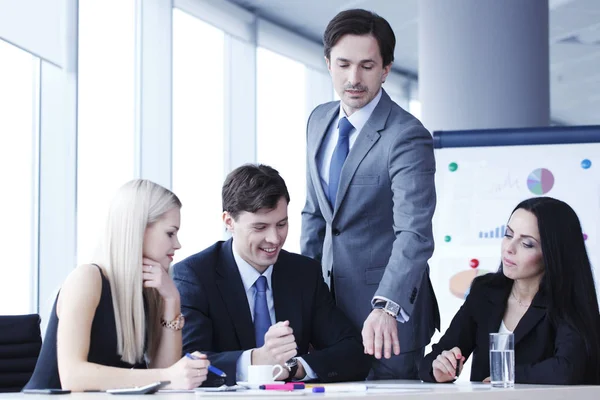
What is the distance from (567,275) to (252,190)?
1038 mm

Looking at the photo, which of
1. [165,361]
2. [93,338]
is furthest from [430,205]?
[93,338]

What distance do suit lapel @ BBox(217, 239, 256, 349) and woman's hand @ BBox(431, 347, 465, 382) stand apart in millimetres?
561

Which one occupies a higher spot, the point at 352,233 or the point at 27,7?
the point at 27,7

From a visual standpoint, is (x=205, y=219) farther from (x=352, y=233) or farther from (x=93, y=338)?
(x=93, y=338)

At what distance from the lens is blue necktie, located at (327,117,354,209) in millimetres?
2918

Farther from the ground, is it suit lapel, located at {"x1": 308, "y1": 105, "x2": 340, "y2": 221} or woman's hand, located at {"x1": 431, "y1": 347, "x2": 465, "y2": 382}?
suit lapel, located at {"x1": 308, "y1": 105, "x2": 340, "y2": 221}

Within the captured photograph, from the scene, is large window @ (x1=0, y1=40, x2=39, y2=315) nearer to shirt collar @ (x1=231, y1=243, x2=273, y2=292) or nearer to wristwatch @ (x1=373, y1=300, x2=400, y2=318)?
shirt collar @ (x1=231, y1=243, x2=273, y2=292)

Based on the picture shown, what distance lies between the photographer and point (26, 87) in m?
5.04

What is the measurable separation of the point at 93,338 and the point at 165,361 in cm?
26

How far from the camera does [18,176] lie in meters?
4.95

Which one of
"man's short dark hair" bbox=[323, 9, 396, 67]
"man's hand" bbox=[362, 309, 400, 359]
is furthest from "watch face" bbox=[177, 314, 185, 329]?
"man's short dark hair" bbox=[323, 9, 396, 67]

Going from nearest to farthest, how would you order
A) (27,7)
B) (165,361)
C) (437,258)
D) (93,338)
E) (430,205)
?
(93,338) → (165,361) → (430,205) → (437,258) → (27,7)

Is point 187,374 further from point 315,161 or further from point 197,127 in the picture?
point 197,127

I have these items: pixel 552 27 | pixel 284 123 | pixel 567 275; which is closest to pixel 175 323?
pixel 567 275
